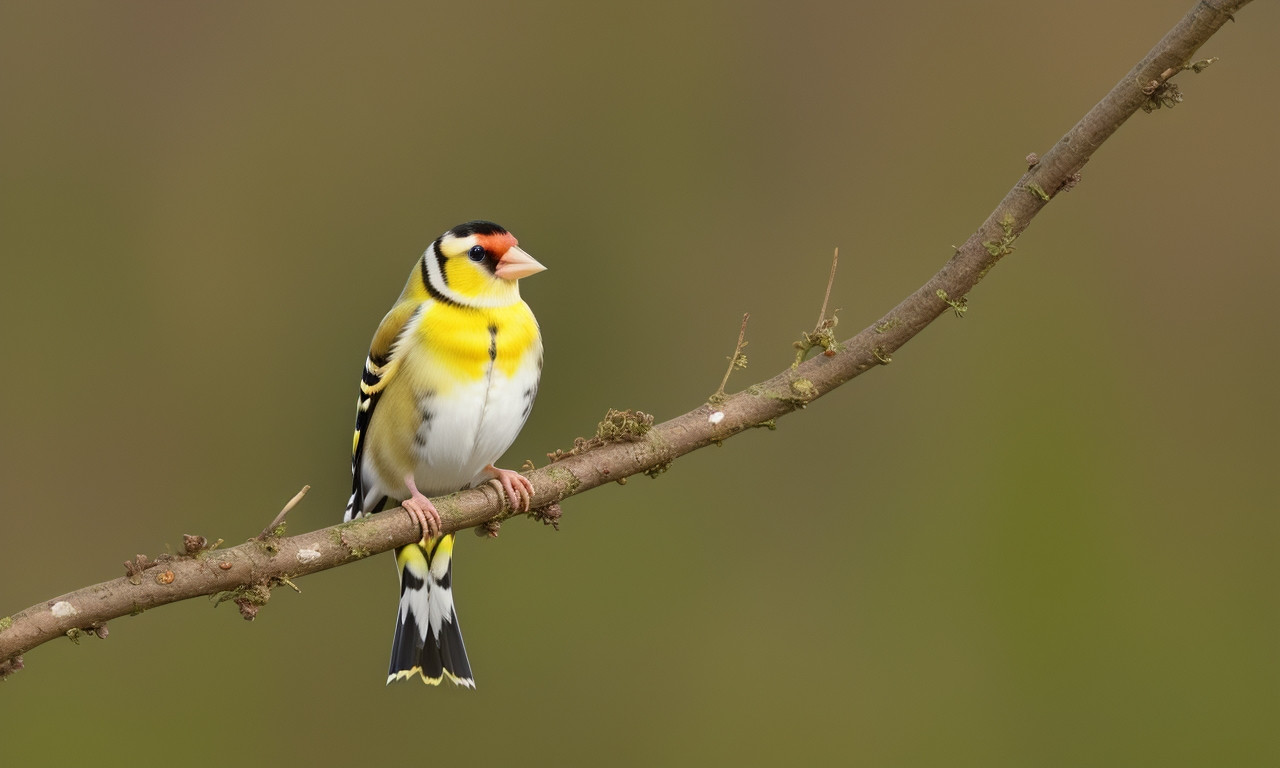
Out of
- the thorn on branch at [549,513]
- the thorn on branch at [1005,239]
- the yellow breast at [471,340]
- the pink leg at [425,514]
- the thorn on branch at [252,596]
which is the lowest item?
the thorn on branch at [252,596]

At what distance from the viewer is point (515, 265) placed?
2176 mm

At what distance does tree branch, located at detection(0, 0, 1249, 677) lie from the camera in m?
1.64

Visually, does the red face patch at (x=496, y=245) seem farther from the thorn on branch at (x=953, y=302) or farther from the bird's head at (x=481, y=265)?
the thorn on branch at (x=953, y=302)

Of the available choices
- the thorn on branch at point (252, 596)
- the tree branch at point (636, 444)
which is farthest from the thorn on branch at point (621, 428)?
the thorn on branch at point (252, 596)

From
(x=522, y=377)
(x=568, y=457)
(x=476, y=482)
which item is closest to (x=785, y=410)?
(x=568, y=457)

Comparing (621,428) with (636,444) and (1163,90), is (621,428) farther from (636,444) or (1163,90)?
(1163,90)

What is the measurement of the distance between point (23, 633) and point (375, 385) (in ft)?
2.62

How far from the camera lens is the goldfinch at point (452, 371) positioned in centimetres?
218

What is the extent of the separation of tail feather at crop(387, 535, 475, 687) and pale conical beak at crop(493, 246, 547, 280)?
22.2 inches

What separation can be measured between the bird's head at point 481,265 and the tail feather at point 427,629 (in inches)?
19.8

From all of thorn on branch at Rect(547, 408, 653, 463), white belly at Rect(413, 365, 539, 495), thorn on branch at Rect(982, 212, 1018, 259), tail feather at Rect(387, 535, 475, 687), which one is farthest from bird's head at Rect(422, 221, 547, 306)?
thorn on branch at Rect(982, 212, 1018, 259)

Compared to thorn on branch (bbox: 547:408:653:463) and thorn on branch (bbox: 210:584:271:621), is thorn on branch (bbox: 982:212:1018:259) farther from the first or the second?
thorn on branch (bbox: 210:584:271:621)

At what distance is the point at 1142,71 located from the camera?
5.39 feet

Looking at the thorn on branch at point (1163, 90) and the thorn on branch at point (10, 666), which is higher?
the thorn on branch at point (1163, 90)
